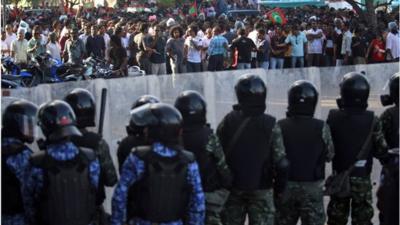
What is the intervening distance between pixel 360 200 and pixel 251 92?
1.43 meters

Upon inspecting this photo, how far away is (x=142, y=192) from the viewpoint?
5457 millimetres

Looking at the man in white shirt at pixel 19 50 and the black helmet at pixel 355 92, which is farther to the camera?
the man in white shirt at pixel 19 50

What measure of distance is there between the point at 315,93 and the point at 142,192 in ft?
6.86

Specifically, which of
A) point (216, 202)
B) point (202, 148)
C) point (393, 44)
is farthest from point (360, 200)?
point (393, 44)

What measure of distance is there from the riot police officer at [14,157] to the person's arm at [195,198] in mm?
1082

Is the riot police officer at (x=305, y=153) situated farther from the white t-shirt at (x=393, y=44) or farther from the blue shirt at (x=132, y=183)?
the white t-shirt at (x=393, y=44)

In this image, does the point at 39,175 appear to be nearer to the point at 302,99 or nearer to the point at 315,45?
the point at 302,99

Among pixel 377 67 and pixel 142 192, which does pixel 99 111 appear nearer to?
pixel 142 192

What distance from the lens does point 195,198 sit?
18.4 feet

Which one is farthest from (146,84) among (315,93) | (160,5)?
(160,5)

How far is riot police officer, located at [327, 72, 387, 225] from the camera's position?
23.3 ft

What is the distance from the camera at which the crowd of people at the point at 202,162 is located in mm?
5453

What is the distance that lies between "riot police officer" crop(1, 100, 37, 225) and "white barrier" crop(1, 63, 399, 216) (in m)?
1.08

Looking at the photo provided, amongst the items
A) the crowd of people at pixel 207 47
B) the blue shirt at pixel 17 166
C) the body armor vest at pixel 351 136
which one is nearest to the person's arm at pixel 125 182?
the blue shirt at pixel 17 166
